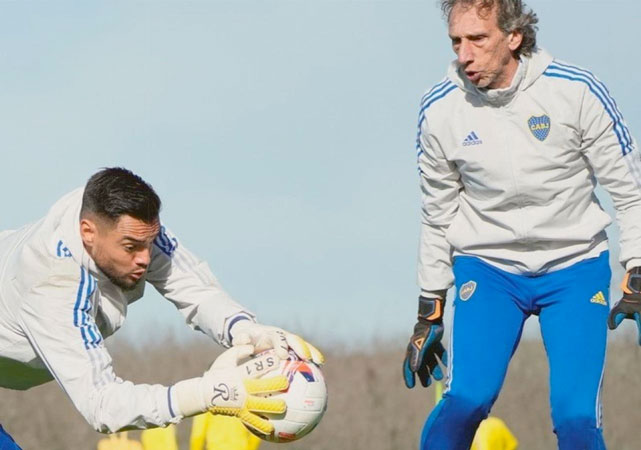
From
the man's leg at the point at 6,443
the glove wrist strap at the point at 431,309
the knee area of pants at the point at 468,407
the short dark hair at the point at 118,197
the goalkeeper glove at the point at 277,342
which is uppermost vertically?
the short dark hair at the point at 118,197

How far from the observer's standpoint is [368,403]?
12.8 meters

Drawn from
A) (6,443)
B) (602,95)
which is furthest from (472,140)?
(6,443)

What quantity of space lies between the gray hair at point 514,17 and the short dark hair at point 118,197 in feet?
5.14

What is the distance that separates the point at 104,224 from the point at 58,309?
375mm

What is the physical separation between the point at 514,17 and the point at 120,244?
1.97m

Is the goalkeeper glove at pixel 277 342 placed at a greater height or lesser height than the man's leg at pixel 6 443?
greater

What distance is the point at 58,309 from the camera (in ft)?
16.9

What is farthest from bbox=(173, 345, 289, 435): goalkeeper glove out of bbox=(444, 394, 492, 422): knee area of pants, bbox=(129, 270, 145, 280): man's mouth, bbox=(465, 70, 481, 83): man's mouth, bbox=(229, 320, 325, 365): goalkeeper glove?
bbox=(465, 70, 481, 83): man's mouth

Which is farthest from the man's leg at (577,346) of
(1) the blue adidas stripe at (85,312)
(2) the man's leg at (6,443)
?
(2) the man's leg at (6,443)

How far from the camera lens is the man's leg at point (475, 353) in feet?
18.3

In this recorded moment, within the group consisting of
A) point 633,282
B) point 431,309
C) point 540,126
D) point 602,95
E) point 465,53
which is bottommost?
point 431,309

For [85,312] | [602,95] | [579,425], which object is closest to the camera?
[85,312]

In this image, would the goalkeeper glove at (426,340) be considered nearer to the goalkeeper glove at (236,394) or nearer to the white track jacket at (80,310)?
the white track jacket at (80,310)

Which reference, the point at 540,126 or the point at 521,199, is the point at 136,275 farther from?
the point at 540,126
